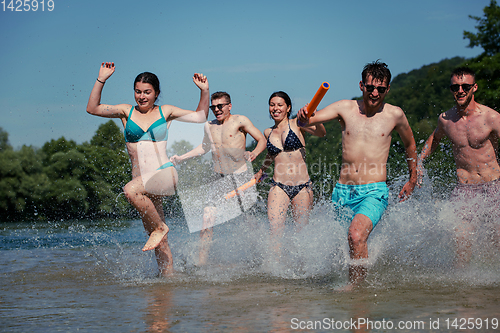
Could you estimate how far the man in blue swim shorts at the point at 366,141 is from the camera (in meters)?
4.96

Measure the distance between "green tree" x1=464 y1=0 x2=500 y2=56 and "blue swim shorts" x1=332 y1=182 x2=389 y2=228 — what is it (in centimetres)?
3391

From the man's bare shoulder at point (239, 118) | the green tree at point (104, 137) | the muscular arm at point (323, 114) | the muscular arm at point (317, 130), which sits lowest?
the muscular arm at point (317, 130)

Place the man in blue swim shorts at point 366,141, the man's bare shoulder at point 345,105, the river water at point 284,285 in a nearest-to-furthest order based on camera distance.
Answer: the river water at point 284,285 → the man in blue swim shorts at point 366,141 → the man's bare shoulder at point 345,105

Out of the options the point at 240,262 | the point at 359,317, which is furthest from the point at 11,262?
the point at 359,317

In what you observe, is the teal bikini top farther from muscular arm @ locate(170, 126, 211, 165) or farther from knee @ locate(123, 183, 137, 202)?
muscular arm @ locate(170, 126, 211, 165)

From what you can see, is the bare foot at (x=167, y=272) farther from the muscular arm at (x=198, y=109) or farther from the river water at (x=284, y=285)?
the muscular arm at (x=198, y=109)

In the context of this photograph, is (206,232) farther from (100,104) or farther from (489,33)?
(489,33)

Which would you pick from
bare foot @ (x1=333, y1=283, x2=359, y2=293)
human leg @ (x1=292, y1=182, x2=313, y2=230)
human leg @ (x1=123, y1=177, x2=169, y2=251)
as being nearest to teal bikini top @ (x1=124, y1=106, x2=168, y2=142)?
human leg @ (x1=123, y1=177, x2=169, y2=251)

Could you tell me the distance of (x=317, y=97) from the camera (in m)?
4.84

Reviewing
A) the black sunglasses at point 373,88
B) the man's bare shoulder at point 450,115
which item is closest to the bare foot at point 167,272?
the black sunglasses at point 373,88

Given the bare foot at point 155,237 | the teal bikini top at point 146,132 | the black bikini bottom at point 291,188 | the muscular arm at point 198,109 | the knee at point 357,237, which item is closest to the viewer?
the knee at point 357,237

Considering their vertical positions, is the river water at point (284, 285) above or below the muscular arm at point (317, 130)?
below

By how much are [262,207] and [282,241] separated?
70.5 inches

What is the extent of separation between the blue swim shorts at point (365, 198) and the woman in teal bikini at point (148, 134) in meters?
1.88
